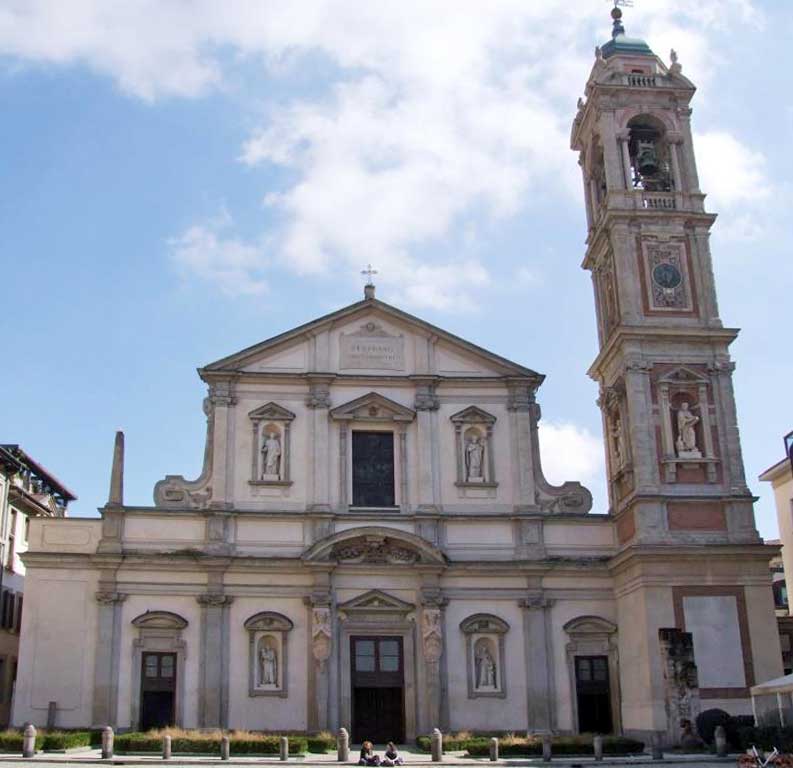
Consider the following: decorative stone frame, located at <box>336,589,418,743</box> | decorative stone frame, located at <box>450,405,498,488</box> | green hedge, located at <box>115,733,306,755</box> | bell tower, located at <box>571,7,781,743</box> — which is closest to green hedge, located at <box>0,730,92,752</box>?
green hedge, located at <box>115,733,306,755</box>

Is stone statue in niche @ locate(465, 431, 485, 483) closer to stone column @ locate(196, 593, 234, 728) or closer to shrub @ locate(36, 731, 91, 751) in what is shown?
stone column @ locate(196, 593, 234, 728)

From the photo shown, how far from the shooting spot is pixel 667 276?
32156 millimetres

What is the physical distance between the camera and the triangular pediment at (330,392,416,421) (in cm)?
3184

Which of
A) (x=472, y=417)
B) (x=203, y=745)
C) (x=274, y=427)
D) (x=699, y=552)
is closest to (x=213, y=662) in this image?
(x=203, y=745)

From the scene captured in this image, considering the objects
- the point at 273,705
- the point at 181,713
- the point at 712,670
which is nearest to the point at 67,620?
the point at 181,713

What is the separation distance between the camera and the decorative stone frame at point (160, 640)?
29.1 meters

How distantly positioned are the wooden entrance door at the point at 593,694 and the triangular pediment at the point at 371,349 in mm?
8343

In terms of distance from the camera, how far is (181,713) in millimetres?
28766

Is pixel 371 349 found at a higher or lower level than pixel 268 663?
higher

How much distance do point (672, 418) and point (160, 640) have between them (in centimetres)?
1540

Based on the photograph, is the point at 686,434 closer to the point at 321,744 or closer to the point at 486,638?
the point at 486,638

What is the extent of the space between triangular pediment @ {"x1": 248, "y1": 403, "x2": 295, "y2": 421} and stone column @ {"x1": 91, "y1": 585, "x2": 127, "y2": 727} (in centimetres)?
622

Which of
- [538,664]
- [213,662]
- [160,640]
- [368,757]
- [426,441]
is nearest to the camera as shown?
[368,757]

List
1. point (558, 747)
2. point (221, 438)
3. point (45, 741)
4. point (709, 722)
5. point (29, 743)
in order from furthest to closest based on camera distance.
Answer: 1. point (221, 438)
2. point (709, 722)
3. point (558, 747)
4. point (45, 741)
5. point (29, 743)
